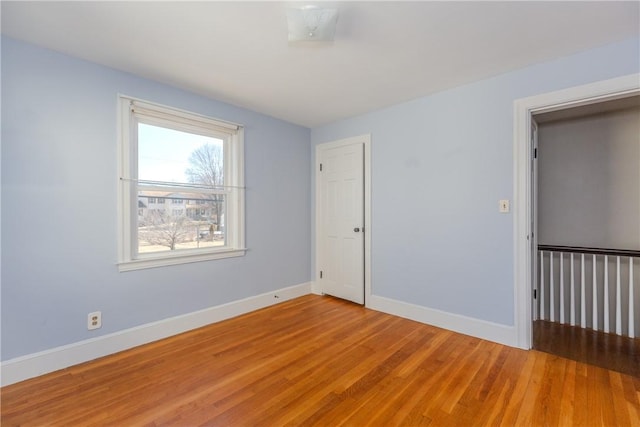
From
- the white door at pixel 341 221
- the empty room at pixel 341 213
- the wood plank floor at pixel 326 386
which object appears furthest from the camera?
the white door at pixel 341 221

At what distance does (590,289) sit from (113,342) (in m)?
4.73

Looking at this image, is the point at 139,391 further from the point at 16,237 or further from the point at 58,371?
the point at 16,237

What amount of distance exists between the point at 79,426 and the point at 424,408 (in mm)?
1979

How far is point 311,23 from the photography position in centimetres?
174

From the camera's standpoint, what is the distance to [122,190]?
2453mm

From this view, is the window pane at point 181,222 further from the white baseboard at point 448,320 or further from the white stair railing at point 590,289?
the white stair railing at point 590,289

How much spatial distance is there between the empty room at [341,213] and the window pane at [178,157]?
0.07 ft

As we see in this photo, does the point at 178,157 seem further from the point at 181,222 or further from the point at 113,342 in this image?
the point at 113,342

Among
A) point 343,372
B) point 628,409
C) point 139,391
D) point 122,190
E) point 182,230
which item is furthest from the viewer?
point 182,230

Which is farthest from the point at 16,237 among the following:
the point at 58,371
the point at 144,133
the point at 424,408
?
the point at 424,408

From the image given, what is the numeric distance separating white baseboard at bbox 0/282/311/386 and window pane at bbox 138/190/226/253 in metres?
0.71

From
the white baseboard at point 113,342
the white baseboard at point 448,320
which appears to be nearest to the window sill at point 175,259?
the white baseboard at point 113,342

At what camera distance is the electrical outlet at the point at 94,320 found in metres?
2.28

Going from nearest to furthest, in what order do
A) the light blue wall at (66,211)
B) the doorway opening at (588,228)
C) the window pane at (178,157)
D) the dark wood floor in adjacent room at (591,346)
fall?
the light blue wall at (66,211), the dark wood floor in adjacent room at (591,346), the window pane at (178,157), the doorway opening at (588,228)
